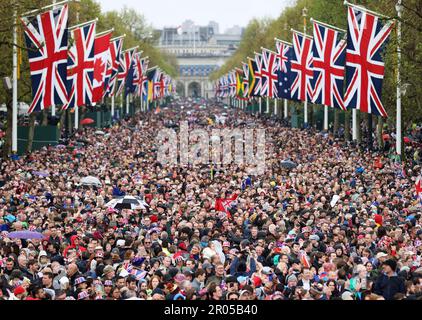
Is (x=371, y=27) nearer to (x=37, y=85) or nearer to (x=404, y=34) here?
(x=404, y=34)

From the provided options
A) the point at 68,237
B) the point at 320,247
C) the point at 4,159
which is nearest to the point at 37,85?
the point at 4,159

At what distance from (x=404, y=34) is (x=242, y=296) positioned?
2943 centimetres

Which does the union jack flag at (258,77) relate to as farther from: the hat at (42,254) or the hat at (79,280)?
the hat at (79,280)

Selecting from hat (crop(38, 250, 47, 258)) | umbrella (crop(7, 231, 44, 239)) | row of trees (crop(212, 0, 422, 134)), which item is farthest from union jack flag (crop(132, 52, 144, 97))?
hat (crop(38, 250, 47, 258))

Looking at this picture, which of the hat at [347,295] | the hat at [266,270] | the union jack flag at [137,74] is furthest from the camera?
the union jack flag at [137,74]

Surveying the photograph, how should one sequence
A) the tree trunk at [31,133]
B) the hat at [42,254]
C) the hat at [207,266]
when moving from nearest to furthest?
1. the hat at [207,266]
2. the hat at [42,254]
3. the tree trunk at [31,133]

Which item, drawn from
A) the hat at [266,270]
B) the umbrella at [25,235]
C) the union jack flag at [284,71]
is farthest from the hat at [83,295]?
the union jack flag at [284,71]

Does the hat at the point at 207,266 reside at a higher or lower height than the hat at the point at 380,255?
lower

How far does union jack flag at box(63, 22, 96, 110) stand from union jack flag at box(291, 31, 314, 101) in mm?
10418

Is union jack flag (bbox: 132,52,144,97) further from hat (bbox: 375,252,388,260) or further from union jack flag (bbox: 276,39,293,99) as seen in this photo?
hat (bbox: 375,252,388,260)

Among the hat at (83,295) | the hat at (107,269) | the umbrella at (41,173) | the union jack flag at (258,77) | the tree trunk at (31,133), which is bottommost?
the hat at (83,295)

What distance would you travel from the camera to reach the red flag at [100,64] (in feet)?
152

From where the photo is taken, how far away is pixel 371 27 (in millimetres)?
34688

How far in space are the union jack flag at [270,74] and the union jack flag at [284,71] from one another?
3196mm
